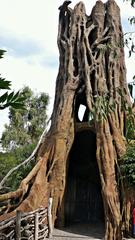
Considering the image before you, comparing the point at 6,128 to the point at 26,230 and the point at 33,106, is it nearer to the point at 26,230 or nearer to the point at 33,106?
the point at 33,106

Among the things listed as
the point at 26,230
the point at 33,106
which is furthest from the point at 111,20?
the point at 33,106

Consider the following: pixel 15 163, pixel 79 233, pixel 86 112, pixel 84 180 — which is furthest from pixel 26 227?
pixel 15 163

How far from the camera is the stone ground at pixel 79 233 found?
1249cm

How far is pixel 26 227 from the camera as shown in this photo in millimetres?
11086

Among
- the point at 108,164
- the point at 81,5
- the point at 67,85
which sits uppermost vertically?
the point at 81,5

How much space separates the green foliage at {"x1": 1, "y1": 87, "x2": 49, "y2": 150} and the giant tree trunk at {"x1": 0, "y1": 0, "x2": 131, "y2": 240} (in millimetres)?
11490

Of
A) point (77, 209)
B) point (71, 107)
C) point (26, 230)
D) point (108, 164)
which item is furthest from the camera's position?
point (77, 209)

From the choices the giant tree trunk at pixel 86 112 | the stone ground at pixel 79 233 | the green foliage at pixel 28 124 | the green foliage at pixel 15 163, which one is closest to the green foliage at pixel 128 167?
the giant tree trunk at pixel 86 112

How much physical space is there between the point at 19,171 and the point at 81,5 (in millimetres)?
7533

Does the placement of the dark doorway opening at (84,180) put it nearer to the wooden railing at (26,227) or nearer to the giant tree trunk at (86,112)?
the giant tree trunk at (86,112)

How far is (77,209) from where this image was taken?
56.5 ft

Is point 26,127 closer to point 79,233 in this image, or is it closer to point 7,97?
point 79,233

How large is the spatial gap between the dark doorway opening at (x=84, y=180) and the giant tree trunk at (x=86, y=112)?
84.1 inches

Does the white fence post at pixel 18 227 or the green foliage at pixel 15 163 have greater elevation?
the green foliage at pixel 15 163
